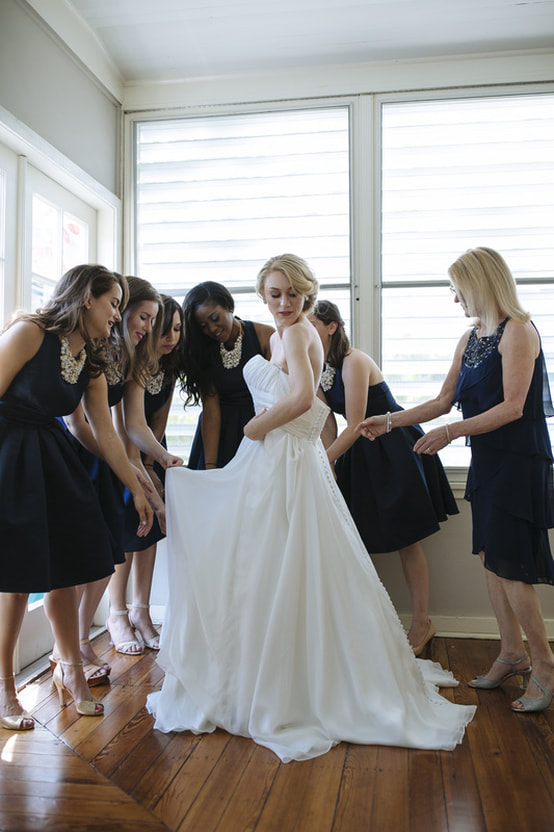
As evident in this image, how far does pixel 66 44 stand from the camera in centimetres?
323

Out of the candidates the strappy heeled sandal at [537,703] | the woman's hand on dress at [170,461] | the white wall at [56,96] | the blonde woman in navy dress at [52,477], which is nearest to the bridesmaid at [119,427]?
the woman's hand on dress at [170,461]

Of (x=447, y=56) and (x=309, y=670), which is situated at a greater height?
(x=447, y=56)

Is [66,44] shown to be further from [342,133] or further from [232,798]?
[232,798]

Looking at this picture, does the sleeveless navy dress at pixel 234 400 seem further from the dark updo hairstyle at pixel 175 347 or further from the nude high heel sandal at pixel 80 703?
the nude high heel sandal at pixel 80 703

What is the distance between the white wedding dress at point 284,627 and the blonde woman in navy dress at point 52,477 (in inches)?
12.8

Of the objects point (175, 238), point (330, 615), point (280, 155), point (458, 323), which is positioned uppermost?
point (280, 155)

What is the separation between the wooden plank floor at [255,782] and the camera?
177cm

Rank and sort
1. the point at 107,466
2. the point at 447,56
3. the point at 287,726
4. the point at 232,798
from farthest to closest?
the point at 447,56, the point at 107,466, the point at 287,726, the point at 232,798

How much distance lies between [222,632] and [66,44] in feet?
8.94

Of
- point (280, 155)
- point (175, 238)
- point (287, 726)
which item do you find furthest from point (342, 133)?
point (287, 726)

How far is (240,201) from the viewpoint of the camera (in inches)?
148

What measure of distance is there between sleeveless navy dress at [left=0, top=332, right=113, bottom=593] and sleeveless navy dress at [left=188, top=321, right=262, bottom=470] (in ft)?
2.63

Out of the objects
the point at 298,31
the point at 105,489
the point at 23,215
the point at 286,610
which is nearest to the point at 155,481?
the point at 105,489

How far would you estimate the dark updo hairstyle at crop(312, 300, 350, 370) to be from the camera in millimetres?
3092
